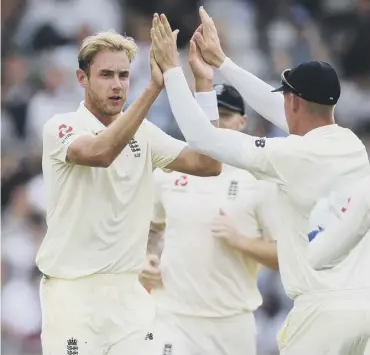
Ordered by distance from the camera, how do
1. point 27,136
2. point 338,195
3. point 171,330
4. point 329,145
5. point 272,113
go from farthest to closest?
point 27,136 < point 171,330 < point 272,113 < point 329,145 < point 338,195

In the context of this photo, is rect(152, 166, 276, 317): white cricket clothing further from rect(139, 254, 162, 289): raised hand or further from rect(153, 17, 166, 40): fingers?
rect(153, 17, 166, 40): fingers

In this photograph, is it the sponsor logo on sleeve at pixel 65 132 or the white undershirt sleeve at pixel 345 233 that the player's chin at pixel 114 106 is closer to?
the sponsor logo on sleeve at pixel 65 132

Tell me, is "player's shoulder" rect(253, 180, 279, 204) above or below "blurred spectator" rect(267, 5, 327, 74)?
below

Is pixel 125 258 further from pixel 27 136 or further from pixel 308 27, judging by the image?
pixel 308 27

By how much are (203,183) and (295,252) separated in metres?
2.12

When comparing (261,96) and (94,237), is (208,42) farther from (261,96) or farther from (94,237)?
(94,237)

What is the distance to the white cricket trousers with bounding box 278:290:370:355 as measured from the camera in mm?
4672

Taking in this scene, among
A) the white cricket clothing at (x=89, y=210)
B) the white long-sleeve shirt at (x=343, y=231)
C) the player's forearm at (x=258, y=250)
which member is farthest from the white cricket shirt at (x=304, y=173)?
the player's forearm at (x=258, y=250)

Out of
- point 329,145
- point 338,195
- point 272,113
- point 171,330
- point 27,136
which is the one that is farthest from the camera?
point 27,136

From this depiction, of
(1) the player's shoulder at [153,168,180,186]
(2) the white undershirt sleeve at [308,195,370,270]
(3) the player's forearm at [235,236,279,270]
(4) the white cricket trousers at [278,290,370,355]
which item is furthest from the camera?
(1) the player's shoulder at [153,168,180,186]

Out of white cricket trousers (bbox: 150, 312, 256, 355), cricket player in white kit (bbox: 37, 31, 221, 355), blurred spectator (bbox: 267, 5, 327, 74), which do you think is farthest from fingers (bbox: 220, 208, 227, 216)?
blurred spectator (bbox: 267, 5, 327, 74)

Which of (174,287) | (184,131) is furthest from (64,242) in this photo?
(174,287)

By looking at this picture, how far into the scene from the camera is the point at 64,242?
519cm

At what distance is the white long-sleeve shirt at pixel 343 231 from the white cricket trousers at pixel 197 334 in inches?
105
